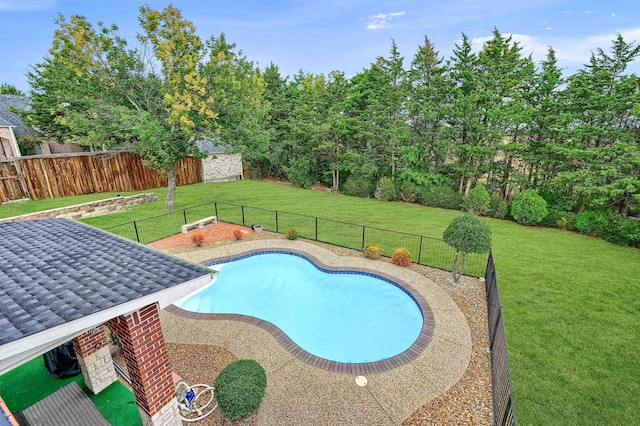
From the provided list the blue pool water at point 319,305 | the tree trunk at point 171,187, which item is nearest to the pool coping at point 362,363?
the blue pool water at point 319,305

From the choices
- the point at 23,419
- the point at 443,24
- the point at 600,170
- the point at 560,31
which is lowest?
the point at 23,419

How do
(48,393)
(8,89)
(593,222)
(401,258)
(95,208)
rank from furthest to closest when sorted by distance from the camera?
(8,89) → (95,208) → (593,222) → (401,258) → (48,393)

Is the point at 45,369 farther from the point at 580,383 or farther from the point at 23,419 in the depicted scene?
the point at 580,383

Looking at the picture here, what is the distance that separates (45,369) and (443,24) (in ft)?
77.6

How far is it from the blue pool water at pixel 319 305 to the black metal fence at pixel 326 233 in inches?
89.9

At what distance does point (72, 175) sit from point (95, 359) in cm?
1976

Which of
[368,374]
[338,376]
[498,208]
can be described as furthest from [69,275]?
[498,208]

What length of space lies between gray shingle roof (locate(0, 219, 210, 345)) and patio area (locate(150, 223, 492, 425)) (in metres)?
3.14

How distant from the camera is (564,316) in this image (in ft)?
28.5

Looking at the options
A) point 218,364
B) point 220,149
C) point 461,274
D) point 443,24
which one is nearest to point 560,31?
point 443,24

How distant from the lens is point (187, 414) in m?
5.40

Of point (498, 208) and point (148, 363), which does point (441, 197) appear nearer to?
point (498, 208)

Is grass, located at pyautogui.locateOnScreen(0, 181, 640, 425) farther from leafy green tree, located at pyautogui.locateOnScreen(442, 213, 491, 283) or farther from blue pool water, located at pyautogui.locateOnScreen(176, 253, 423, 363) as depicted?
blue pool water, located at pyautogui.locateOnScreen(176, 253, 423, 363)

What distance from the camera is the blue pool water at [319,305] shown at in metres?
8.51
